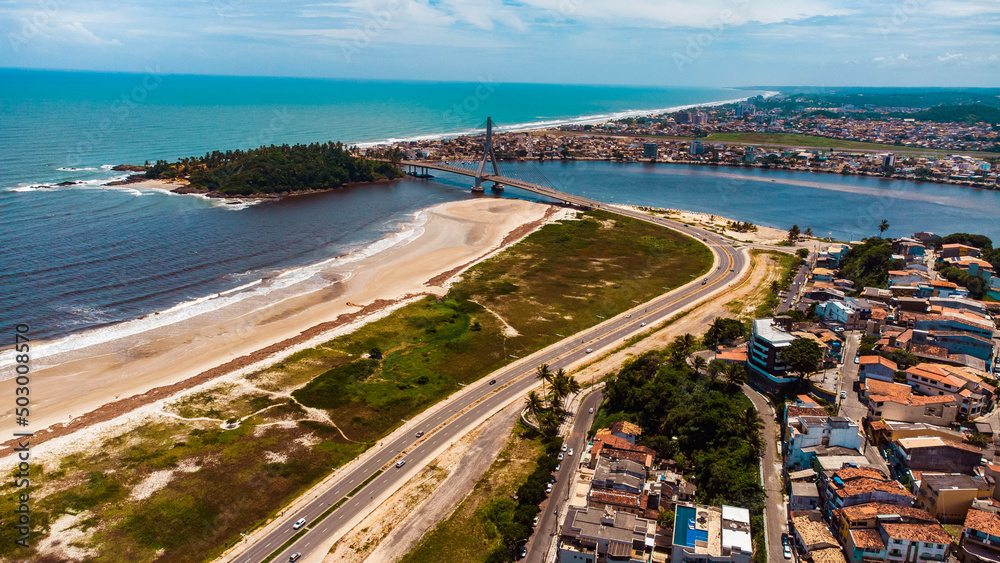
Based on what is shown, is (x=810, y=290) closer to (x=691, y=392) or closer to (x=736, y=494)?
(x=691, y=392)

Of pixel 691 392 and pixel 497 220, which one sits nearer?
pixel 691 392

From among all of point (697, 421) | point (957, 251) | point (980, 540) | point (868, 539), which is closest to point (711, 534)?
point (868, 539)

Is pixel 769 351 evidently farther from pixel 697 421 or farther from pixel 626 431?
pixel 626 431

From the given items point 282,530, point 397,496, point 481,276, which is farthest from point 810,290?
point 282,530

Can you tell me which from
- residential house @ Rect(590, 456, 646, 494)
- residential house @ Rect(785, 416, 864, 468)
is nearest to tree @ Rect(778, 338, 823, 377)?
residential house @ Rect(785, 416, 864, 468)

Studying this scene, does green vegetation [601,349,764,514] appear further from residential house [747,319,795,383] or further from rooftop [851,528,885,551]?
rooftop [851,528,885,551]

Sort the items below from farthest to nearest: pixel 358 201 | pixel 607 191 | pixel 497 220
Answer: pixel 607 191
pixel 358 201
pixel 497 220

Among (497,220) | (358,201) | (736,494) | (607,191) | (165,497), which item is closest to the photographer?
(736,494)

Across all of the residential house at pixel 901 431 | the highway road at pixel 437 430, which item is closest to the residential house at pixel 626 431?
the highway road at pixel 437 430
